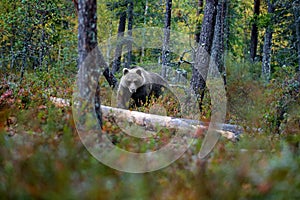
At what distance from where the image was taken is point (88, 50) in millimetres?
6035

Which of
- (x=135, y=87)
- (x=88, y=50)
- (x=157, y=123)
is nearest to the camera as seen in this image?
(x=88, y=50)

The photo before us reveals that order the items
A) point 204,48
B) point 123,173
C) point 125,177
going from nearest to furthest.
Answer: point 125,177 < point 123,173 < point 204,48

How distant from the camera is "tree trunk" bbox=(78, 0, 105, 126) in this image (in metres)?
5.93

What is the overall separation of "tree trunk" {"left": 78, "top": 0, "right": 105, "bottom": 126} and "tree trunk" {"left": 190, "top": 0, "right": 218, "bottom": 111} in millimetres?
6177

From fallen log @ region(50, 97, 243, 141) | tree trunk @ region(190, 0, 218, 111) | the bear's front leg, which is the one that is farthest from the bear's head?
fallen log @ region(50, 97, 243, 141)

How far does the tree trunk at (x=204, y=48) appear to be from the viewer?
12.0 metres

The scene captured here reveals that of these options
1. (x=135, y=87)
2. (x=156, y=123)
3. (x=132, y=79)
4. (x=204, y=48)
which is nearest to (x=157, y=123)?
(x=156, y=123)

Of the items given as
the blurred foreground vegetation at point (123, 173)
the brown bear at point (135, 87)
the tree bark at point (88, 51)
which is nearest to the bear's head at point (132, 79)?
the brown bear at point (135, 87)

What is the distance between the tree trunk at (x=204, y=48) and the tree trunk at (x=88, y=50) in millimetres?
6177

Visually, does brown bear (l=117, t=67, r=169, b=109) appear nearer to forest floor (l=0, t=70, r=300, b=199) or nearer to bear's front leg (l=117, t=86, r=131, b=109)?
bear's front leg (l=117, t=86, r=131, b=109)

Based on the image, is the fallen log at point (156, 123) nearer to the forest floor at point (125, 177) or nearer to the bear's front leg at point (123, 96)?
the bear's front leg at point (123, 96)

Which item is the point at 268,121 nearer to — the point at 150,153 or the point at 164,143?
the point at 164,143

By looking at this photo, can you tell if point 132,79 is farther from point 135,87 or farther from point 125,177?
point 125,177

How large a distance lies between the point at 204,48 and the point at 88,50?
669 centimetres
